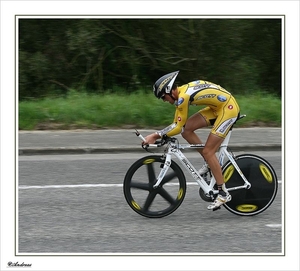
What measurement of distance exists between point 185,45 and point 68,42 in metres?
3.62

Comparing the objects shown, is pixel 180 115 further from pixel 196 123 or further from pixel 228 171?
pixel 228 171

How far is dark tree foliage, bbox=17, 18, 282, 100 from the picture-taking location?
1908 centimetres

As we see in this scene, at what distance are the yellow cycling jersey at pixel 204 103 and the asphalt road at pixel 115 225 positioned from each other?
3.80 ft

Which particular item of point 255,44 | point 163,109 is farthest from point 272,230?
point 255,44

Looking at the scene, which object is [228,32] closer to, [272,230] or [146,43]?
[146,43]

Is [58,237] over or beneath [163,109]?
beneath

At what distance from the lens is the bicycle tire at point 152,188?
301 inches

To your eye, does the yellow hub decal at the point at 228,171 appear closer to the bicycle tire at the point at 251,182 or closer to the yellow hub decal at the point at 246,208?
the bicycle tire at the point at 251,182

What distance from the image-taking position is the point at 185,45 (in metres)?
19.2

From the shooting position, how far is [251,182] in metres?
7.90

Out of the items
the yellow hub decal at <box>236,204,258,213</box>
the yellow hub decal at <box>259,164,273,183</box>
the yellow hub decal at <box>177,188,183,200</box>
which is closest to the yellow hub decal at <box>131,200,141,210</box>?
the yellow hub decal at <box>177,188,183,200</box>

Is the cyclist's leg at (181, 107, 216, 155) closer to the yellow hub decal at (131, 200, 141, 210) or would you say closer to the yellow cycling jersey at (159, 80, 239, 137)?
the yellow cycling jersey at (159, 80, 239, 137)

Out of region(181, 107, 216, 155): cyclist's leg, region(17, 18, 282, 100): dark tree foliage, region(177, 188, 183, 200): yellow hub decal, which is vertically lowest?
region(177, 188, 183, 200): yellow hub decal

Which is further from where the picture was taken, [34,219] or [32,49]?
[32,49]
